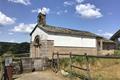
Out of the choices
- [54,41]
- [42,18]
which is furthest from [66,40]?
[42,18]

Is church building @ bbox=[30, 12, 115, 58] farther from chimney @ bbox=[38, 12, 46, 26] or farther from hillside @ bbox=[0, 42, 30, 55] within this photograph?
hillside @ bbox=[0, 42, 30, 55]

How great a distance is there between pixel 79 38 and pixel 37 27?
7.31 meters

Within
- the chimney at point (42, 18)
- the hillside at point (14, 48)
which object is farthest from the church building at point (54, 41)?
the hillside at point (14, 48)

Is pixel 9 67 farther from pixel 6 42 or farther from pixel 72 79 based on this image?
pixel 6 42

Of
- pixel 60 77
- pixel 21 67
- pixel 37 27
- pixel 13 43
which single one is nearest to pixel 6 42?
pixel 13 43

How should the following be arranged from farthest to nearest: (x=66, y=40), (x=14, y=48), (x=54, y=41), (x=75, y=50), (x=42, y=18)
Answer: (x=14, y=48) < (x=75, y=50) < (x=42, y=18) < (x=66, y=40) < (x=54, y=41)

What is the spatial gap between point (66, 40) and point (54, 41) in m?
2.63

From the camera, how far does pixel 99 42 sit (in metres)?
43.2

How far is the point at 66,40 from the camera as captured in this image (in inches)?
1288

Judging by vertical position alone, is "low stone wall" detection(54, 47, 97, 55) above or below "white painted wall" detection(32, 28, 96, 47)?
below

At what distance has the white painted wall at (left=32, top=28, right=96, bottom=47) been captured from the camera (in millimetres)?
30906

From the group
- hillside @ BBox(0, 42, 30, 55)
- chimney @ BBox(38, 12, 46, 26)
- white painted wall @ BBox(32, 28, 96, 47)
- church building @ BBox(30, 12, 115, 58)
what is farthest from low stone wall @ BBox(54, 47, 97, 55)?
hillside @ BBox(0, 42, 30, 55)

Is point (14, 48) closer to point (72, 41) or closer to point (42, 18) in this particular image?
point (42, 18)

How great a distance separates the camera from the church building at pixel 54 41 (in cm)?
3034
